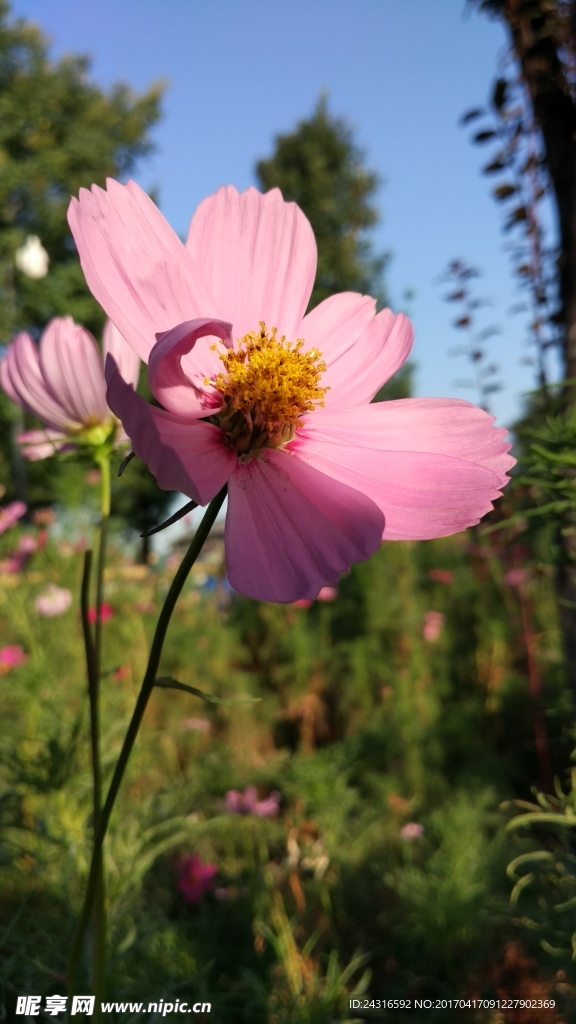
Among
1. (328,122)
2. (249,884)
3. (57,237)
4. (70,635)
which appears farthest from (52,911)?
(328,122)

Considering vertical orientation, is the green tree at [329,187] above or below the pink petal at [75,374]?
above

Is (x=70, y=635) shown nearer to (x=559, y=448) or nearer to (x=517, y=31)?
(x=559, y=448)

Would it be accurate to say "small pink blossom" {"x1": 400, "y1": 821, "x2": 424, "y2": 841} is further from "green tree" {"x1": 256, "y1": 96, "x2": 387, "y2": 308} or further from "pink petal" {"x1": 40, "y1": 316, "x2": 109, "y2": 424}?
"green tree" {"x1": 256, "y1": 96, "x2": 387, "y2": 308}

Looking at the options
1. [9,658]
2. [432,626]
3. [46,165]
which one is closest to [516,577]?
[432,626]

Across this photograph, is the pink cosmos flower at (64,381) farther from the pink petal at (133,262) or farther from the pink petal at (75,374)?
the pink petal at (133,262)

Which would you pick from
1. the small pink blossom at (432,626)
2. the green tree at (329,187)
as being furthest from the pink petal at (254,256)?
the green tree at (329,187)

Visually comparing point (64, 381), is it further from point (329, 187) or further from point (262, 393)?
point (329, 187)
